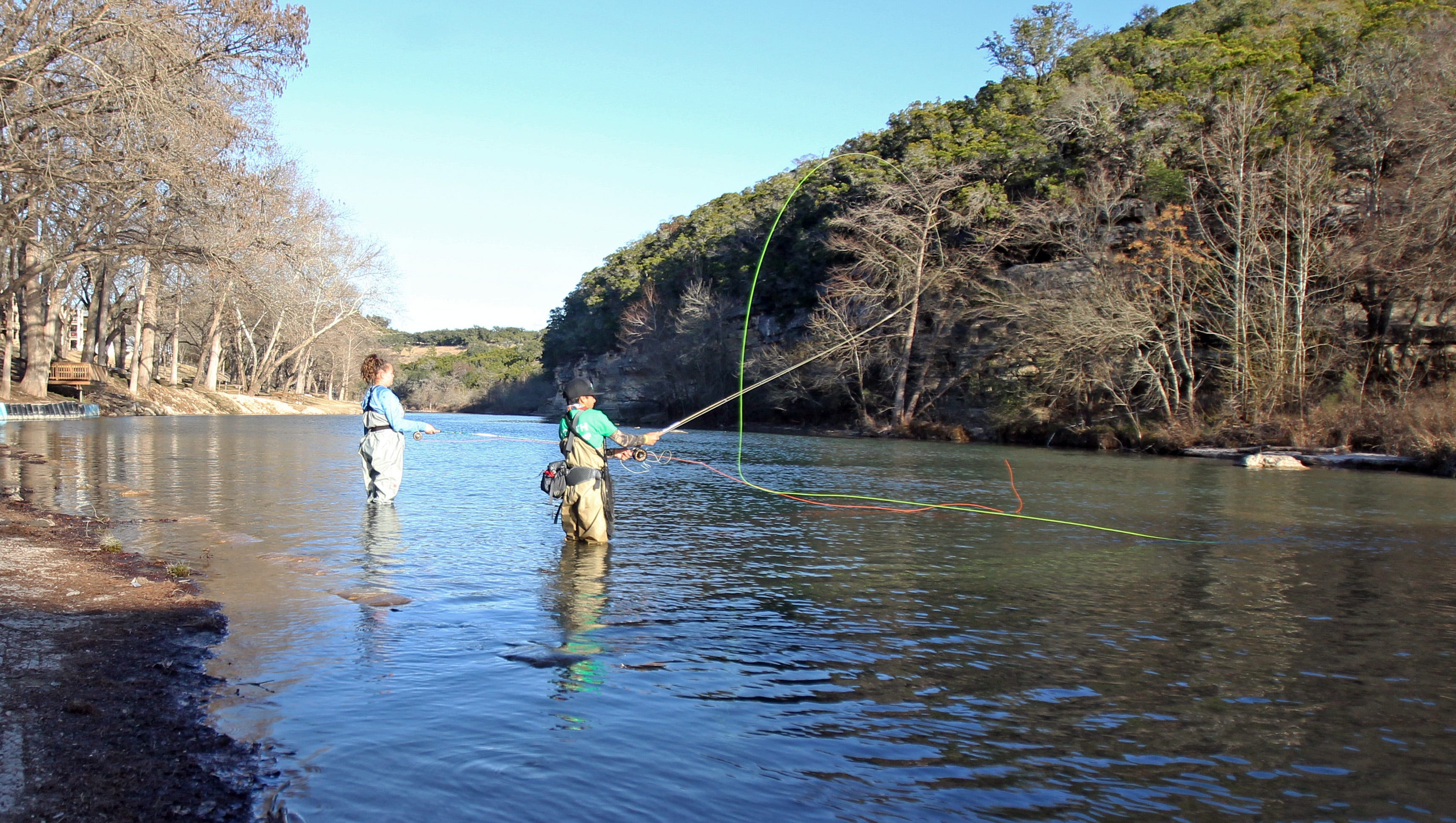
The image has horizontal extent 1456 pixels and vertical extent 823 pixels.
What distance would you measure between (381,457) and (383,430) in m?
0.57

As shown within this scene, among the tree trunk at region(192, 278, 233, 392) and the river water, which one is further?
the tree trunk at region(192, 278, 233, 392)

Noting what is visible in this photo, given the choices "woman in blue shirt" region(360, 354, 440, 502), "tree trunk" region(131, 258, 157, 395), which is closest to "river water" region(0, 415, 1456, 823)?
"woman in blue shirt" region(360, 354, 440, 502)

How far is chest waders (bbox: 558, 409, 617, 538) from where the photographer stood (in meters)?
9.91

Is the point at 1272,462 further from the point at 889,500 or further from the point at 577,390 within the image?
the point at 577,390

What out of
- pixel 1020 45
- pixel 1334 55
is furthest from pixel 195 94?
pixel 1020 45

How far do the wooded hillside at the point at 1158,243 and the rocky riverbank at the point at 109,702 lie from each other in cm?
1517

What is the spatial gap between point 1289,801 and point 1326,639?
3492 millimetres

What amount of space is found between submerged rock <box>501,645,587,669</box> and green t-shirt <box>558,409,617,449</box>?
3.78 m

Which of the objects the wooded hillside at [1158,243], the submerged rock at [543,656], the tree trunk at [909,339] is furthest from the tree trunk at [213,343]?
the submerged rock at [543,656]

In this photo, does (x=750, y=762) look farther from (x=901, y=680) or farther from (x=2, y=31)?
(x=2, y=31)

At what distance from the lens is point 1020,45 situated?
60.2 metres

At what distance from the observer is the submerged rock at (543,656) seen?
5.94 m

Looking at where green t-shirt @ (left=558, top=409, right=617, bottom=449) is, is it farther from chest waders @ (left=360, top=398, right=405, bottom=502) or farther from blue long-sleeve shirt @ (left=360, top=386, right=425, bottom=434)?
chest waders @ (left=360, top=398, right=405, bottom=502)

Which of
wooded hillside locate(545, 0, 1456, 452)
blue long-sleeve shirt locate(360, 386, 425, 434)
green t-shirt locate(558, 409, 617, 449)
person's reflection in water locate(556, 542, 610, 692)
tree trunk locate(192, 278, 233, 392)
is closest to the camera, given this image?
person's reflection in water locate(556, 542, 610, 692)
